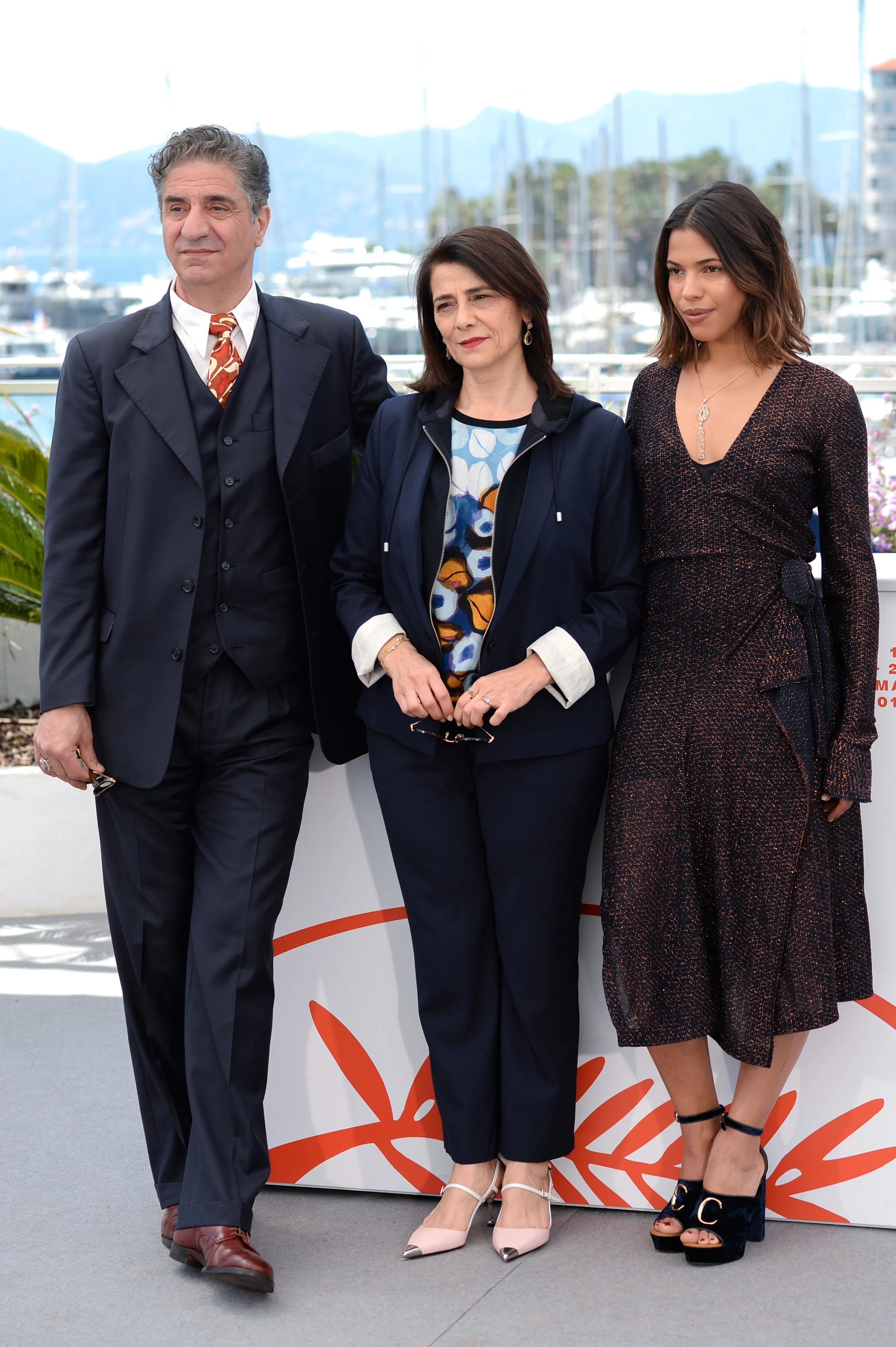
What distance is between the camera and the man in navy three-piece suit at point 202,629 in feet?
7.84

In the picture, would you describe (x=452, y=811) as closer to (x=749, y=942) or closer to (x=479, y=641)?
(x=479, y=641)

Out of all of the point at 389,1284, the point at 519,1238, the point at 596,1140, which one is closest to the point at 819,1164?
the point at 596,1140

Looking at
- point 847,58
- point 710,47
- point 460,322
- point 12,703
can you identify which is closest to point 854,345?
point 847,58

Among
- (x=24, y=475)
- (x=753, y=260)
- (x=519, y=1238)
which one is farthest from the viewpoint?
(x=24, y=475)

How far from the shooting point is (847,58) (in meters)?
23.5

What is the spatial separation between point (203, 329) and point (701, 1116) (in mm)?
1652

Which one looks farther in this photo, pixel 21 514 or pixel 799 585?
pixel 21 514

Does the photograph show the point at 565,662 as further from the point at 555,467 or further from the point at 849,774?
the point at 849,774

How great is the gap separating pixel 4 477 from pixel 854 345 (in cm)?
2667

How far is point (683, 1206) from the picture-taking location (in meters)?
2.53

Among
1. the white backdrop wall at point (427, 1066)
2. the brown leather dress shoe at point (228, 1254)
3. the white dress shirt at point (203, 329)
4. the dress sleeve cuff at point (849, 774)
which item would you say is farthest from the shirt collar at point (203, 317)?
the brown leather dress shoe at point (228, 1254)

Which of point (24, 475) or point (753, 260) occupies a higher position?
point (753, 260)

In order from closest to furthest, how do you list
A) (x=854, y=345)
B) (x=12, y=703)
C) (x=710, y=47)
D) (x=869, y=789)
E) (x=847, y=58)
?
(x=869, y=789) < (x=12, y=703) < (x=847, y=58) < (x=854, y=345) < (x=710, y=47)

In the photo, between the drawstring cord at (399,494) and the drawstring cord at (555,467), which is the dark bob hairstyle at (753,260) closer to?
the drawstring cord at (555,467)
